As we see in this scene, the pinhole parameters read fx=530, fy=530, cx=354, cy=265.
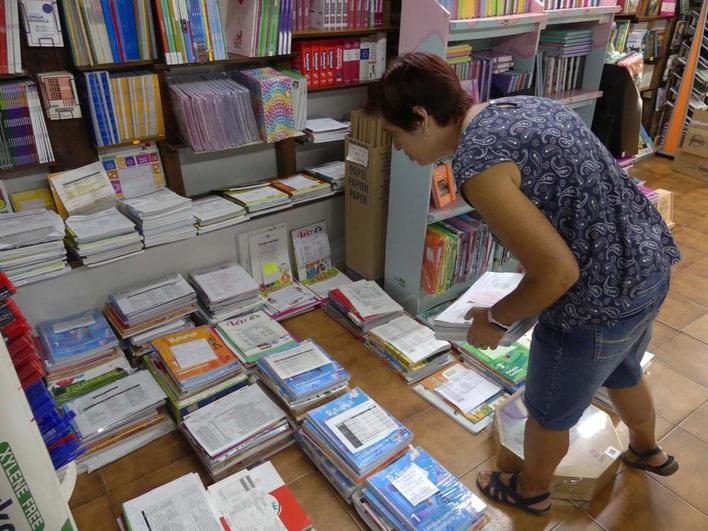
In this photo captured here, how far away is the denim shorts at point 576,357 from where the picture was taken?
127 cm

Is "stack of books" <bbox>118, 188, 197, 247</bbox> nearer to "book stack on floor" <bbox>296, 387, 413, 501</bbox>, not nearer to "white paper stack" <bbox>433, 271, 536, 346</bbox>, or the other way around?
"book stack on floor" <bbox>296, 387, 413, 501</bbox>

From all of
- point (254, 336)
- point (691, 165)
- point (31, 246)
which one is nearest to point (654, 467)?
point (254, 336)

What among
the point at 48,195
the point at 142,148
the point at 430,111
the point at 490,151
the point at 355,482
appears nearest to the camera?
the point at 490,151

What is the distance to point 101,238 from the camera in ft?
7.10

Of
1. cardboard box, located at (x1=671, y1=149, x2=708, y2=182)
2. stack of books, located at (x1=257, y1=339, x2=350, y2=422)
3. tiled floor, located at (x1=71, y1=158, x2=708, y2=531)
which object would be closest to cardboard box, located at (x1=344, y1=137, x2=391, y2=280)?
tiled floor, located at (x1=71, y1=158, x2=708, y2=531)

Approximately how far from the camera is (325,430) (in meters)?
1.81

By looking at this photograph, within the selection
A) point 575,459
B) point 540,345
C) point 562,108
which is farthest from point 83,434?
point 562,108

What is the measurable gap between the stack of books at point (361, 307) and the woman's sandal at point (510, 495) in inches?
36.1

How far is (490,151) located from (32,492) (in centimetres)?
99

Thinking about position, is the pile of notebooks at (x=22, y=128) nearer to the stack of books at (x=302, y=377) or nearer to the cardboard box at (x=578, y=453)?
the stack of books at (x=302, y=377)

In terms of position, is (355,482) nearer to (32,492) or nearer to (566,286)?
(566,286)

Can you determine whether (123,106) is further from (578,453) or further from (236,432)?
(578,453)

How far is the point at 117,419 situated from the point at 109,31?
148 cm

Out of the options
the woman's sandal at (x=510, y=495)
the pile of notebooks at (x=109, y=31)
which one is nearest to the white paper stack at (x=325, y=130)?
the pile of notebooks at (x=109, y=31)
